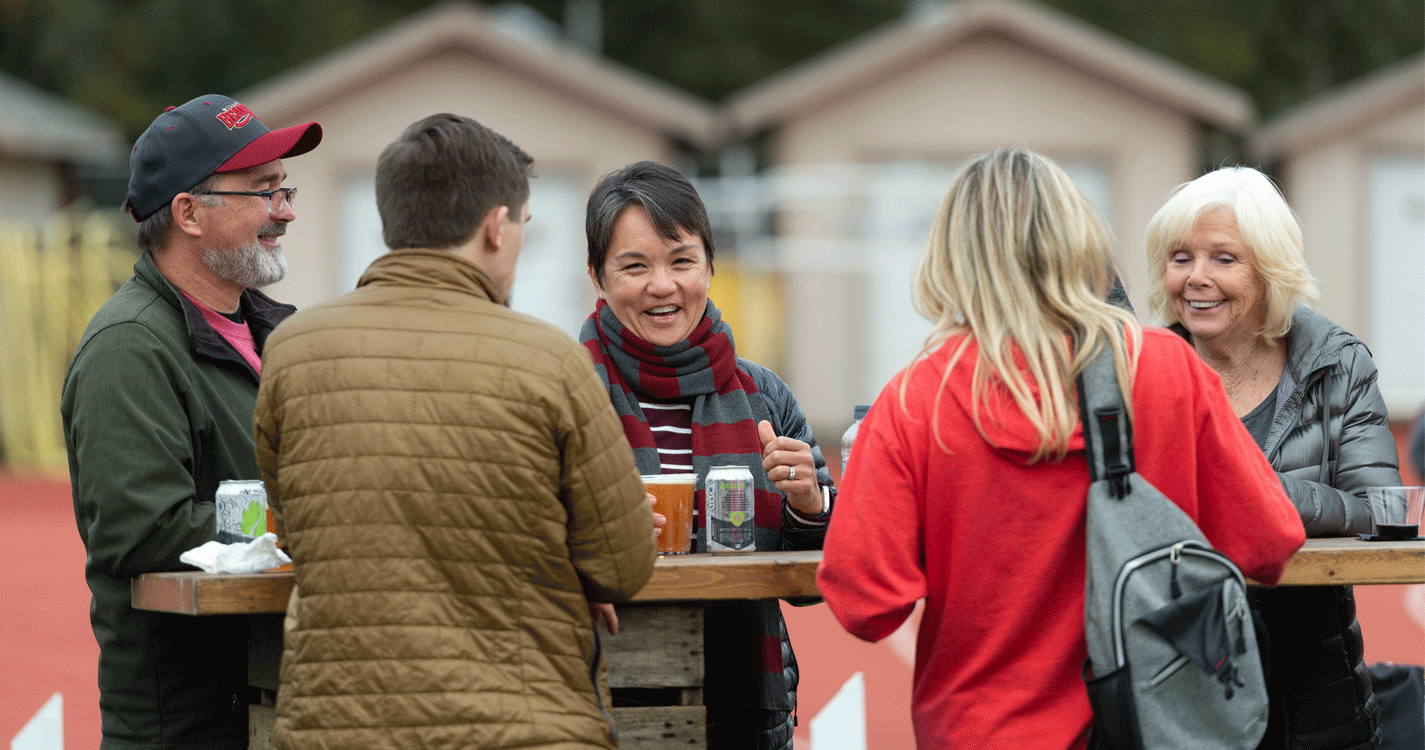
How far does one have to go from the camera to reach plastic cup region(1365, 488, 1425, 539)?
311cm

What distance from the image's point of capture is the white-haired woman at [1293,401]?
3.37 m

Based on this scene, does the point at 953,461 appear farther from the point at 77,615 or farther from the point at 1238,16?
the point at 1238,16

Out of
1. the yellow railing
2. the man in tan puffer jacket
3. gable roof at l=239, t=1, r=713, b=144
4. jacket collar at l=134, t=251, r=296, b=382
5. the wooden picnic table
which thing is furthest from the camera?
gable roof at l=239, t=1, r=713, b=144

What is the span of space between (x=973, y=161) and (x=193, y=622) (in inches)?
79.0

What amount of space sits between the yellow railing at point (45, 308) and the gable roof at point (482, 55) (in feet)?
9.28

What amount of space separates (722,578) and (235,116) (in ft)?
5.65

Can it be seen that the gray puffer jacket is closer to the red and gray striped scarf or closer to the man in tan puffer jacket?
the red and gray striped scarf

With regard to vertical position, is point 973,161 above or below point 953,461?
above

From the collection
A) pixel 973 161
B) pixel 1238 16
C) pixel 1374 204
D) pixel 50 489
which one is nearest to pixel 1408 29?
pixel 1238 16

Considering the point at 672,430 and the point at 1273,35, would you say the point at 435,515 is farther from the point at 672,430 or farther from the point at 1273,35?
the point at 1273,35

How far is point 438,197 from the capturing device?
8.05 ft

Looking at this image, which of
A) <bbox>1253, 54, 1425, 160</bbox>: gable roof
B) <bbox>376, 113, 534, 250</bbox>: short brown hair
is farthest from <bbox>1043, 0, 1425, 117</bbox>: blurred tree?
<bbox>376, 113, 534, 250</bbox>: short brown hair

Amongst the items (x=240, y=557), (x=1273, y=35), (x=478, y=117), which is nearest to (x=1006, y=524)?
(x=240, y=557)

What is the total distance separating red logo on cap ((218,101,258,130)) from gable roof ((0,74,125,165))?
59.2 feet
